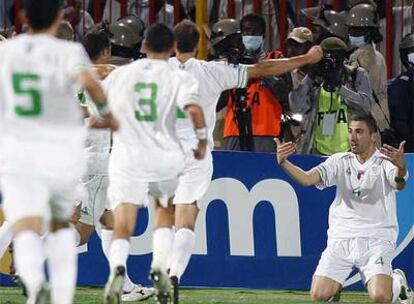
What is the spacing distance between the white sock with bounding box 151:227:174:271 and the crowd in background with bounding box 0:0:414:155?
134 inches

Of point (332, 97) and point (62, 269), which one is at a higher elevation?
point (332, 97)

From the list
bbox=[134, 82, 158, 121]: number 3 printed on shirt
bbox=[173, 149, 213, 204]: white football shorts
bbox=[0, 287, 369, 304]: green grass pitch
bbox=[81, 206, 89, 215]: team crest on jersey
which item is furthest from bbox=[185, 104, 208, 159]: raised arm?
bbox=[81, 206, 89, 215]: team crest on jersey

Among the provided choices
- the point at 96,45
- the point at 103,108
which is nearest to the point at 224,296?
the point at 96,45

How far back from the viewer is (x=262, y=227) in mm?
14328

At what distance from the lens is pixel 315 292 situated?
1285 centimetres

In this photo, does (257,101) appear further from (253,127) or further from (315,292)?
(315,292)

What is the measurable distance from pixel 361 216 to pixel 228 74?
1705mm

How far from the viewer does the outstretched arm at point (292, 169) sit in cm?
1232

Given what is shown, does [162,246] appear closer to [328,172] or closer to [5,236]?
[5,236]

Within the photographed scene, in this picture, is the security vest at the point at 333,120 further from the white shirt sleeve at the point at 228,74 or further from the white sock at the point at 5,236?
the white sock at the point at 5,236

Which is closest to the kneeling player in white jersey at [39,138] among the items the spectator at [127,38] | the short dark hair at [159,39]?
the short dark hair at [159,39]

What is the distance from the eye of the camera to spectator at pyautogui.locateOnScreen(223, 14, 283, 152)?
1448cm

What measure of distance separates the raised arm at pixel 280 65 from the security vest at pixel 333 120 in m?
1.88

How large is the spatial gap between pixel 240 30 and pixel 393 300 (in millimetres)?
3271
